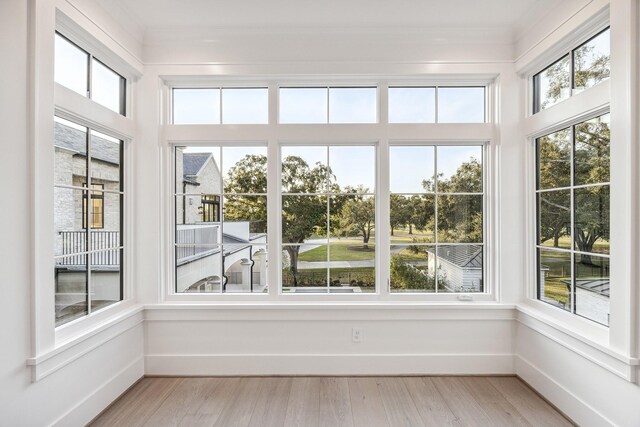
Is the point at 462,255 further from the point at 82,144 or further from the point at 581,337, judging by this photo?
the point at 82,144

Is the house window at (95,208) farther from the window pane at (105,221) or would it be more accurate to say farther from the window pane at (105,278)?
the window pane at (105,278)

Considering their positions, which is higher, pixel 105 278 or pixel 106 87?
pixel 106 87

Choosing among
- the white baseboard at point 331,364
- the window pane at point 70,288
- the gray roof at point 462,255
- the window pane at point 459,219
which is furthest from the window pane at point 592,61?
the window pane at point 70,288

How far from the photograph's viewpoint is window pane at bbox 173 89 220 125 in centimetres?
275

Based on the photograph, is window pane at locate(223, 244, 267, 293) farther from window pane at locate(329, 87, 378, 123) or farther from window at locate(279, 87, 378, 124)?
window pane at locate(329, 87, 378, 123)

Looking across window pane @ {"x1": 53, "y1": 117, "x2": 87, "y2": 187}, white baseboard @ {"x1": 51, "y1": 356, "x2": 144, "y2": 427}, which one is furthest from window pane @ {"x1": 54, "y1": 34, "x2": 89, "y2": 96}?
white baseboard @ {"x1": 51, "y1": 356, "x2": 144, "y2": 427}

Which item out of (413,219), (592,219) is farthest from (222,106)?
(592,219)

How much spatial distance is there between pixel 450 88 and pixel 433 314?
6.04 ft

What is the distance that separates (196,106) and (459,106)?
2.17 metres

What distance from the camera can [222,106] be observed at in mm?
2748

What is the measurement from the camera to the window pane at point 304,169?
2758 millimetres

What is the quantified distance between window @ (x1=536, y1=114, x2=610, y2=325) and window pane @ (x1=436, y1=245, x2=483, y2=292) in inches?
16.9

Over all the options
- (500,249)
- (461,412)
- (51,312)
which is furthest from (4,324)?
(500,249)

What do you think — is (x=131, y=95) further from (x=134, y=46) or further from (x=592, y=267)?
(x=592, y=267)
